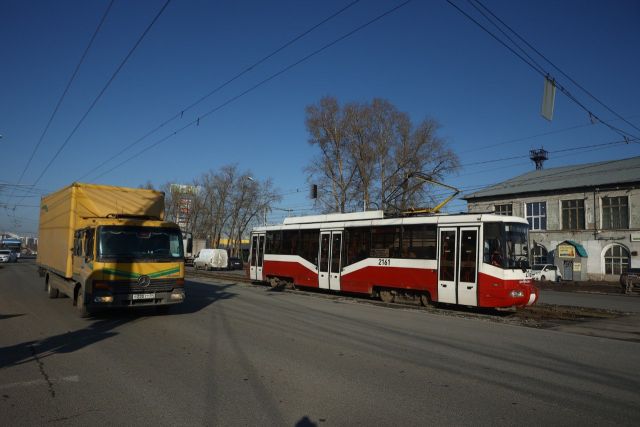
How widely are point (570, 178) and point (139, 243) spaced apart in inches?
1685

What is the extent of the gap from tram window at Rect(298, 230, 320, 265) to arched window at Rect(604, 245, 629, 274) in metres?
29.8

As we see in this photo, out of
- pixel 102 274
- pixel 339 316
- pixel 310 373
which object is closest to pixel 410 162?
pixel 339 316

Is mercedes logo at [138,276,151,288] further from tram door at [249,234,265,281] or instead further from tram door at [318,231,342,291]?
tram door at [249,234,265,281]

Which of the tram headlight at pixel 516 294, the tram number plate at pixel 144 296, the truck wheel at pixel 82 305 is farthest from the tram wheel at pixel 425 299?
the truck wheel at pixel 82 305

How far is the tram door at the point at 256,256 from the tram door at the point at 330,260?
494cm

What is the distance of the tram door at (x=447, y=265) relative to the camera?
15070mm

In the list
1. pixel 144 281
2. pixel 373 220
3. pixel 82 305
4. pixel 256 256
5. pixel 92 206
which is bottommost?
pixel 82 305

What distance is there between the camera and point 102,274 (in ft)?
36.4

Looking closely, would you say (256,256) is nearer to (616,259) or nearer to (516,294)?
(516,294)

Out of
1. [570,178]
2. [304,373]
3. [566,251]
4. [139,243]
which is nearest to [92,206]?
[139,243]

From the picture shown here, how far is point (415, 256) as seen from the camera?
53.4ft

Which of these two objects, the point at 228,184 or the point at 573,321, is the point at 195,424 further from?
the point at 228,184

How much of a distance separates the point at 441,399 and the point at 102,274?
845 cm

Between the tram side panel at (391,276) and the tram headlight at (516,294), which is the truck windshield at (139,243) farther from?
the tram headlight at (516,294)
